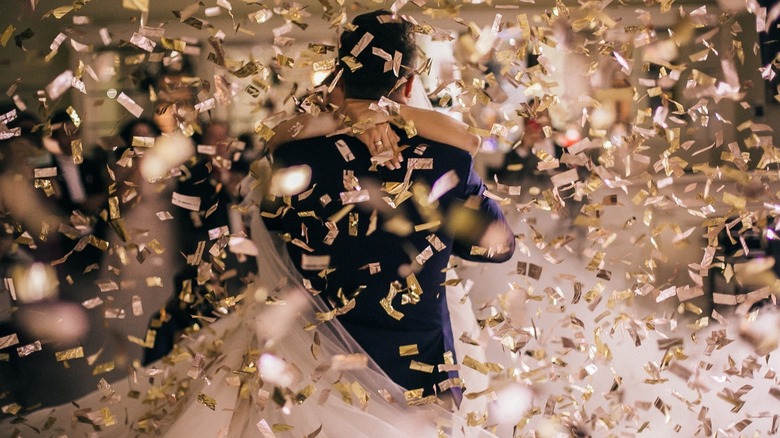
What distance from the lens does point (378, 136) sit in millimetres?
1235

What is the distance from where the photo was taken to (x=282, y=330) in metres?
1.43

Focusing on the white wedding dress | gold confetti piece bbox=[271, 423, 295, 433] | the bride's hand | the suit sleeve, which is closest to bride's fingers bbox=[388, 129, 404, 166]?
the bride's hand

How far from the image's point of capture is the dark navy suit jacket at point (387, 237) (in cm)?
124

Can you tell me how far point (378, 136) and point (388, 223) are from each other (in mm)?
163

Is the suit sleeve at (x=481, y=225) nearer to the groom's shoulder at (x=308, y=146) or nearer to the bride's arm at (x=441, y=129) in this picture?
the bride's arm at (x=441, y=129)

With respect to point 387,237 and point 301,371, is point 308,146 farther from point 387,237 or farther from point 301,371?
point 301,371

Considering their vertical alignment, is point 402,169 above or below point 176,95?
above

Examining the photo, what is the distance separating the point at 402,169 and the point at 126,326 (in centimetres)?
217

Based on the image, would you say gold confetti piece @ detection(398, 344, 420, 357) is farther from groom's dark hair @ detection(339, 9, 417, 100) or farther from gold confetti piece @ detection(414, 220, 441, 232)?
groom's dark hair @ detection(339, 9, 417, 100)

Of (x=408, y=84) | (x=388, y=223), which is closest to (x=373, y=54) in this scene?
(x=408, y=84)

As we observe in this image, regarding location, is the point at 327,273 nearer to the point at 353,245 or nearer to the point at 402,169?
the point at 353,245

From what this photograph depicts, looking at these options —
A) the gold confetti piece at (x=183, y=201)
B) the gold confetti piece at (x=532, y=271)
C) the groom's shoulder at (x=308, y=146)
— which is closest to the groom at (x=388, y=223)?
the groom's shoulder at (x=308, y=146)

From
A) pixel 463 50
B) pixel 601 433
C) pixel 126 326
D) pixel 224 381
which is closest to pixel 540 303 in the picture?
pixel 601 433

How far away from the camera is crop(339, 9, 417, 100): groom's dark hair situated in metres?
1.23
